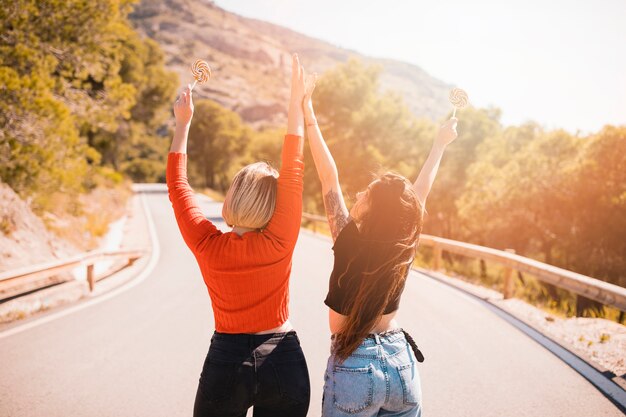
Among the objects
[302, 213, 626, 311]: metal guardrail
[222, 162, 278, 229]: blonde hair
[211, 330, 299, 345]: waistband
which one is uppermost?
[222, 162, 278, 229]: blonde hair

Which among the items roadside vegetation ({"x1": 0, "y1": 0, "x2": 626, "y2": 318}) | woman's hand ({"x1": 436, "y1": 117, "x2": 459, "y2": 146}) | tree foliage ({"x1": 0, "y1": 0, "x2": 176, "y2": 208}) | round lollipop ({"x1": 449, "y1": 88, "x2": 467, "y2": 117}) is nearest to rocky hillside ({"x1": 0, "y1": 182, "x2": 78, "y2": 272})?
roadside vegetation ({"x1": 0, "y1": 0, "x2": 626, "y2": 318})

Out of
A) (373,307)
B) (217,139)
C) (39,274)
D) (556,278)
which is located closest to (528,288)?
(556,278)

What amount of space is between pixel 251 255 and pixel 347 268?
42 centimetres

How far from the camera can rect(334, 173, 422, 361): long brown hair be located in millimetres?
1885

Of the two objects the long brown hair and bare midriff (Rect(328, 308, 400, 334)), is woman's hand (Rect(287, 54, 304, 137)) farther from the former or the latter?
bare midriff (Rect(328, 308, 400, 334))

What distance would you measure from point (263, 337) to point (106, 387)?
304 cm

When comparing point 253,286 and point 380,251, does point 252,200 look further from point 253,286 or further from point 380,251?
point 380,251

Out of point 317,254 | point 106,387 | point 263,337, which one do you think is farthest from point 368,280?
point 317,254

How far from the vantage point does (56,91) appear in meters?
13.9

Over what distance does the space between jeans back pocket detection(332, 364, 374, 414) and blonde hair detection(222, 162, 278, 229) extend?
29.1 inches

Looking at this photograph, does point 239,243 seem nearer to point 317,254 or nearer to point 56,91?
point 317,254

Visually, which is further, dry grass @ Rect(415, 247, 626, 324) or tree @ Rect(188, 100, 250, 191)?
tree @ Rect(188, 100, 250, 191)

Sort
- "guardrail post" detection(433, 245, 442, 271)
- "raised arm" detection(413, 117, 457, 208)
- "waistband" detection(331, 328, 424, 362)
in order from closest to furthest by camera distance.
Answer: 1. "waistband" detection(331, 328, 424, 362)
2. "raised arm" detection(413, 117, 457, 208)
3. "guardrail post" detection(433, 245, 442, 271)

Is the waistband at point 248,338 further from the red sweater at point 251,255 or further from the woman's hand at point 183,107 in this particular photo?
the woman's hand at point 183,107
